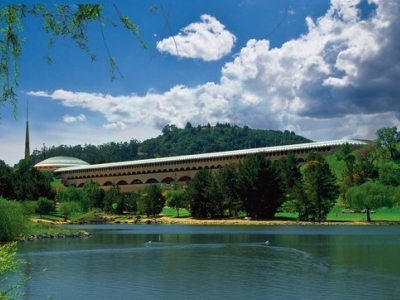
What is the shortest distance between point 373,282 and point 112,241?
20522mm

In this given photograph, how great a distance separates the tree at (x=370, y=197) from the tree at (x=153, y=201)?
2460 centimetres

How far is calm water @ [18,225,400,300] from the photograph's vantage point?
16.6 m

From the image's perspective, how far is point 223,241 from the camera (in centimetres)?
3441

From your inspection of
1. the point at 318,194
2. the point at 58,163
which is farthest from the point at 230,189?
the point at 58,163

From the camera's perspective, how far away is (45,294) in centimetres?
1669

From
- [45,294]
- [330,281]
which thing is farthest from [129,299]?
[330,281]

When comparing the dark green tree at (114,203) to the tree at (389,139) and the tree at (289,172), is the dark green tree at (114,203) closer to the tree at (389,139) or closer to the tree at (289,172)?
the tree at (289,172)

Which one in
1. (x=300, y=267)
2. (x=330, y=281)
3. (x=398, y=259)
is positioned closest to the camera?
(x=330, y=281)

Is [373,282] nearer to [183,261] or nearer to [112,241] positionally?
[183,261]

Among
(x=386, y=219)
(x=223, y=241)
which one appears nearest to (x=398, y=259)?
(x=223, y=241)

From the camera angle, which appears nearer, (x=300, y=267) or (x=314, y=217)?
(x=300, y=267)

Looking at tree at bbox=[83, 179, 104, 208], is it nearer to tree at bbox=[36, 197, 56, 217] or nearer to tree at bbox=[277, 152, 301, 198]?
tree at bbox=[36, 197, 56, 217]

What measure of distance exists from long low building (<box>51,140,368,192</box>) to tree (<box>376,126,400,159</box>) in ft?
21.7

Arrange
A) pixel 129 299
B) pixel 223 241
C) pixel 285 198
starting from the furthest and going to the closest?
pixel 285 198, pixel 223 241, pixel 129 299
